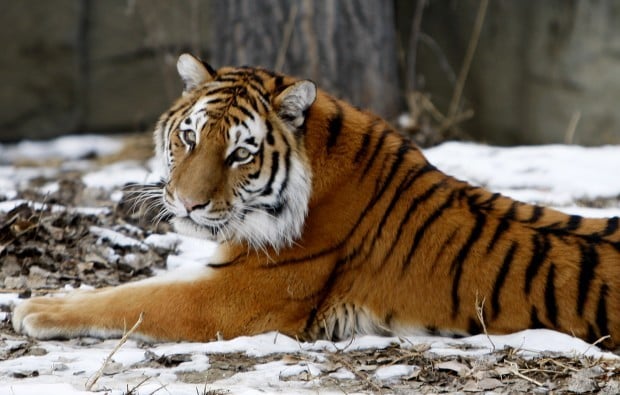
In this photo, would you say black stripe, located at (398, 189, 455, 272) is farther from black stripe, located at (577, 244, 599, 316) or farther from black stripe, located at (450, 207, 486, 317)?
black stripe, located at (577, 244, 599, 316)

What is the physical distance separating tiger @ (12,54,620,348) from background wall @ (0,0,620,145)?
276 cm

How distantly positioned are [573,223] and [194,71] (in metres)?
1.37

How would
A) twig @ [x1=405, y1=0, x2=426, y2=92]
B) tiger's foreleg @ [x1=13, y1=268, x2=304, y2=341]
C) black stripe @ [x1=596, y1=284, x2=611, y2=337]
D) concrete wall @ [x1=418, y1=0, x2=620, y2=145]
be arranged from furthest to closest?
1. concrete wall @ [x1=418, y1=0, x2=620, y2=145]
2. twig @ [x1=405, y1=0, x2=426, y2=92]
3. tiger's foreleg @ [x1=13, y1=268, x2=304, y2=341]
4. black stripe @ [x1=596, y1=284, x2=611, y2=337]

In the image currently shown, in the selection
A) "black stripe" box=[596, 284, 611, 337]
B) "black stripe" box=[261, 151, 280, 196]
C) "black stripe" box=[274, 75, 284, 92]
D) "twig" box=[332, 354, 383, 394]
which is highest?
"black stripe" box=[274, 75, 284, 92]

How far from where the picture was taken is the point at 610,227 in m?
3.39

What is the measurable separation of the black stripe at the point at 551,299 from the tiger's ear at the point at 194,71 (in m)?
1.31

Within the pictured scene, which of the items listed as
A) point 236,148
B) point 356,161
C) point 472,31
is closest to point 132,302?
point 236,148

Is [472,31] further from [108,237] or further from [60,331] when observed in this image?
[60,331]

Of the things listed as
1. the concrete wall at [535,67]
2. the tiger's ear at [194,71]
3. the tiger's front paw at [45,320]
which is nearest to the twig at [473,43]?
the concrete wall at [535,67]

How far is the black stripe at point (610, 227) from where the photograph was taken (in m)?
3.36

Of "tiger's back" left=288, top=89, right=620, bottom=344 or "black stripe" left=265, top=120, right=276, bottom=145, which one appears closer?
"tiger's back" left=288, top=89, right=620, bottom=344

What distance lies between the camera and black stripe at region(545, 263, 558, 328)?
10.6ft

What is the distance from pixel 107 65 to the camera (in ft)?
27.8

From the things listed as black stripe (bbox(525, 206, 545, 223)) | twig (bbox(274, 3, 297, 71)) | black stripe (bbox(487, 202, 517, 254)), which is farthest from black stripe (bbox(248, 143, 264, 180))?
twig (bbox(274, 3, 297, 71))
